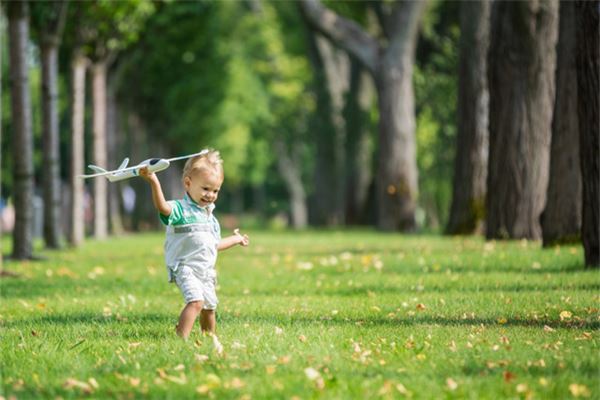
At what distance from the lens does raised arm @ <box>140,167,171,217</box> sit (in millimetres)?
7162

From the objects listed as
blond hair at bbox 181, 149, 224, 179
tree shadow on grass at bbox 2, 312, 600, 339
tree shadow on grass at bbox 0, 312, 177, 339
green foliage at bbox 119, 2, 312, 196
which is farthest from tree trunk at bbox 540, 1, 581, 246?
green foliage at bbox 119, 2, 312, 196

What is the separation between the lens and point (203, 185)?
24.7 ft

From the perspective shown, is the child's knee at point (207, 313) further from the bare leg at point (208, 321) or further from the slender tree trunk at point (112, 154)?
the slender tree trunk at point (112, 154)

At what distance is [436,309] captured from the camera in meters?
8.95

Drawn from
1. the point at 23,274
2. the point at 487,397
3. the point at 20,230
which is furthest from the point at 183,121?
the point at 487,397

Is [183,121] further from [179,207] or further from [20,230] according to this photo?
[179,207]

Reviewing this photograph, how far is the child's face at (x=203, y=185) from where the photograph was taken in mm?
7480

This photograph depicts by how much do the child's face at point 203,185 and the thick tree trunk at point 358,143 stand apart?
2983 centimetres

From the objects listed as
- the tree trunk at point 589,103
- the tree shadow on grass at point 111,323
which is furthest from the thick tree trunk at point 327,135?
the tree shadow on grass at point 111,323

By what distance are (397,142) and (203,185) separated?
20.2m

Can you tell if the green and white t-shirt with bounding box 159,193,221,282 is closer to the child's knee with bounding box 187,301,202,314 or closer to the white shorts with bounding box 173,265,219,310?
the white shorts with bounding box 173,265,219,310

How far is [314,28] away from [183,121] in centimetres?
1373

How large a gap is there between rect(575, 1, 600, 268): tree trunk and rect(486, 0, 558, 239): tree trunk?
673 cm

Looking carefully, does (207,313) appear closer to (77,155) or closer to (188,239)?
(188,239)
